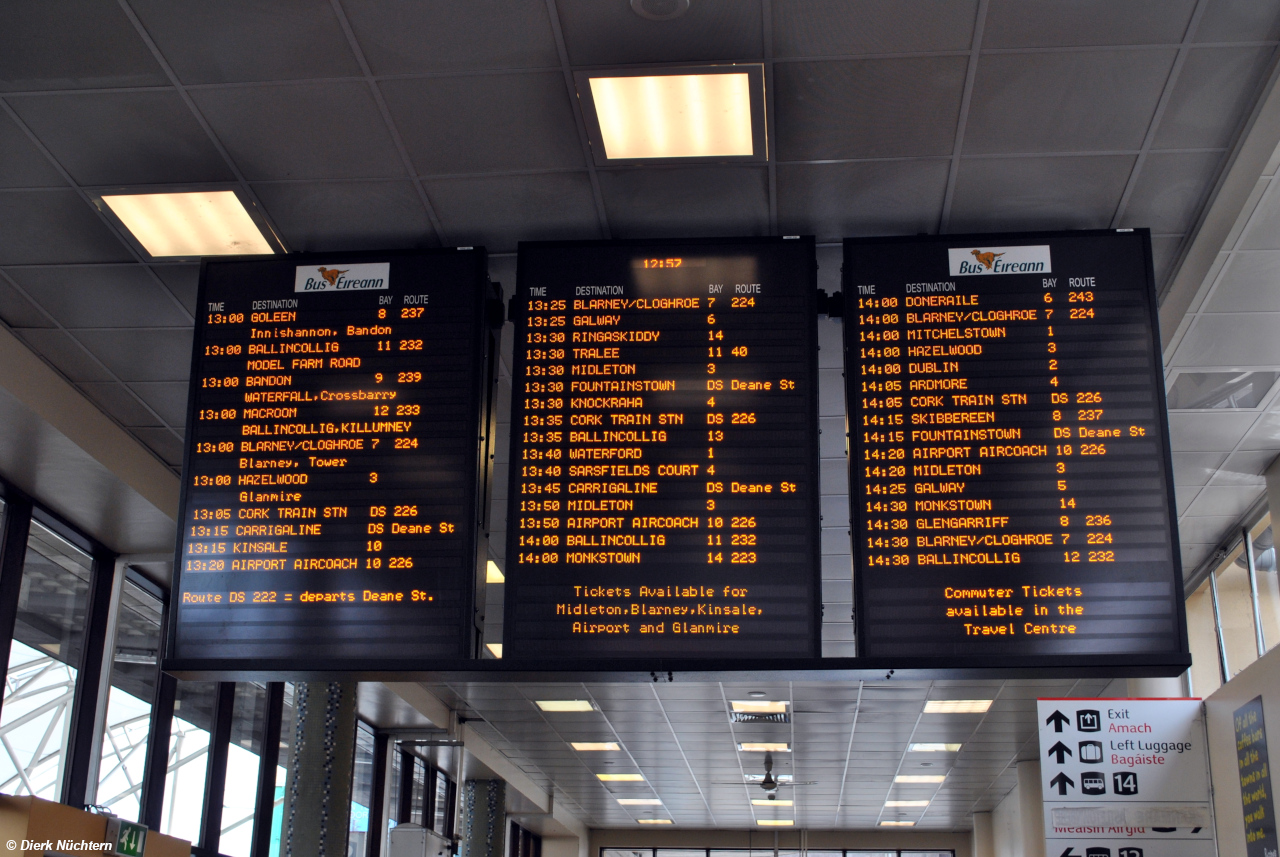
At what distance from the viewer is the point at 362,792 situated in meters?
12.5

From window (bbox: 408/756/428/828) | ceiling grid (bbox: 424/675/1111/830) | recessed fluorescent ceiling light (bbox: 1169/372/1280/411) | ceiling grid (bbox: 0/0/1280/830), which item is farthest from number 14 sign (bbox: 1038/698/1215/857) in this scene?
window (bbox: 408/756/428/828)

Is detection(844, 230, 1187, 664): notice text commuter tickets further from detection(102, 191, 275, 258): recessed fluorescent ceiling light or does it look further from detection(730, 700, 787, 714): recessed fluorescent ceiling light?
detection(730, 700, 787, 714): recessed fluorescent ceiling light

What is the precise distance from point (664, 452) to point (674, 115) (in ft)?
3.99

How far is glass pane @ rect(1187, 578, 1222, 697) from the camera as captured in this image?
938 cm

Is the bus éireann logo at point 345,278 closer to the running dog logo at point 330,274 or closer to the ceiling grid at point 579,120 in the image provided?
the running dog logo at point 330,274

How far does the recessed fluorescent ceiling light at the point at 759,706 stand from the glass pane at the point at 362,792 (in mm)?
3824

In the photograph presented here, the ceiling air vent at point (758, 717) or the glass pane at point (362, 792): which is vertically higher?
the ceiling air vent at point (758, 717)

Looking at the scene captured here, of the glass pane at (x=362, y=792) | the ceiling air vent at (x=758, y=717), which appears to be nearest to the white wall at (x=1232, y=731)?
the ceiling air vent at (x=758, y=717)

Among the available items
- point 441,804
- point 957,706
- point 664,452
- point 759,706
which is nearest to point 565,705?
point 759,706

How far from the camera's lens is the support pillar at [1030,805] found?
15047 millimetres

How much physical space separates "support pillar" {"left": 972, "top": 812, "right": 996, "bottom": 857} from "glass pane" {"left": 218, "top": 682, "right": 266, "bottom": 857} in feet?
40.4

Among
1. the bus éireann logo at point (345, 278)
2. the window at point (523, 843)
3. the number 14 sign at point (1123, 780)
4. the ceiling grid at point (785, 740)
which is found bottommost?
the window at point (523, 843)

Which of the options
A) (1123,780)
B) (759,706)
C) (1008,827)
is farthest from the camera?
(1008,827)

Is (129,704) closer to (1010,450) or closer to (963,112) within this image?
(1010,450)
